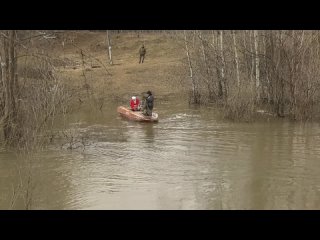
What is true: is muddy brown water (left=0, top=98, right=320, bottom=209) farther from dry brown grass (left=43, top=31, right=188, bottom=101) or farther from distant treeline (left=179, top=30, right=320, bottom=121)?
dry brown grass (left=43, top=31, right=188, bottom=101)

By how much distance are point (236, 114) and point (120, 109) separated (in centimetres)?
602

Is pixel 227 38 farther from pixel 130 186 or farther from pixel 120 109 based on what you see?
pixel 130 186

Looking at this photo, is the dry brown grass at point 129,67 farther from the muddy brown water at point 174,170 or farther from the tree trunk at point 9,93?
the muddy brown water at point 174,170

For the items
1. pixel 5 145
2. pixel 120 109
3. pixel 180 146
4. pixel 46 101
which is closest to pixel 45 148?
pixel 5 145

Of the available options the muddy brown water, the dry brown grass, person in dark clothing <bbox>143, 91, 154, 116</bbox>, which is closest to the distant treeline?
the muddy brown water

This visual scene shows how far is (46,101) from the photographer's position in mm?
13391

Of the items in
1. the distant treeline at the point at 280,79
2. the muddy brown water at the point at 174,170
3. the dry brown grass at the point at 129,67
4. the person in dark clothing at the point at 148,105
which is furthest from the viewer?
the dry brown grass at the point at 129,67

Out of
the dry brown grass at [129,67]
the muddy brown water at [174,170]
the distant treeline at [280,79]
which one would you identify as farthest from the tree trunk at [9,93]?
the distant treeline at [280,79]

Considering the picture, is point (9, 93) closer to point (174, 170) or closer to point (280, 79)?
point (174, 170)

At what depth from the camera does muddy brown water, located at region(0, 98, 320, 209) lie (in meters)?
10.3

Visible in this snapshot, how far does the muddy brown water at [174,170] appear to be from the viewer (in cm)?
1034

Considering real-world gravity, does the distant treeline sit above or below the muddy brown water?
above

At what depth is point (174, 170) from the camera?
13.0 meters

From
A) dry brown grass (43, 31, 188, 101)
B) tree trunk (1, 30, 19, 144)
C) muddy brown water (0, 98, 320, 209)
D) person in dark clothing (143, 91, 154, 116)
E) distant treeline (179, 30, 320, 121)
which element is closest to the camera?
muddy brown water (0, 98, 320, 209)
